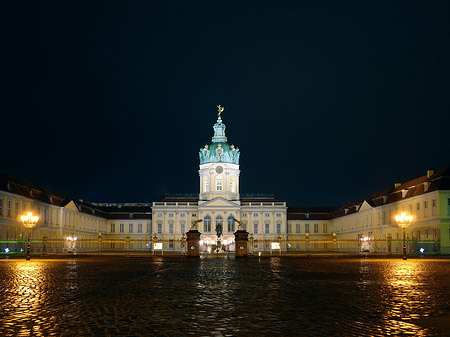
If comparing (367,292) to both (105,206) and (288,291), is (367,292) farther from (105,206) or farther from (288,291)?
(105,206)

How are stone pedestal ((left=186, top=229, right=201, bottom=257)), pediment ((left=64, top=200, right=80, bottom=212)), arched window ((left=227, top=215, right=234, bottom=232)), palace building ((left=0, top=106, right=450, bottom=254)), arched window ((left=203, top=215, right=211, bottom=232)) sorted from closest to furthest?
stone pedestal ((left=186, top=229, right=201, bottom=257))
palace building ((left=0, top=106, right=450, bottom=254))
pediment ((left=64, top=200, right=80, bottom=212))
arched window ((left=227, top=215, right=234, bottom=232))
arched window ((left=203, top=215, right=211, bottom=232))

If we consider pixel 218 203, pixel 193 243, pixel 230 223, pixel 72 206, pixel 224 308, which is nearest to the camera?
pixel 224 308

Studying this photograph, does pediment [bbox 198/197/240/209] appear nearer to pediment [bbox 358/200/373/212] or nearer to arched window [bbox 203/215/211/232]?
arched window [bbox 203/215/211/232]

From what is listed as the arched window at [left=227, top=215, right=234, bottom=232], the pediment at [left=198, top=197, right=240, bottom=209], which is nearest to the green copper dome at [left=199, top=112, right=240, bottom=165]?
the pediment at [left=198, top=197, right=240, bottom=209]

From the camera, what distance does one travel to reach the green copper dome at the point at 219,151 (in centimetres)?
10744

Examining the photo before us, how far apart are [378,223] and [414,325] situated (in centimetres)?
7347

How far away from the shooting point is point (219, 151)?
107438mm

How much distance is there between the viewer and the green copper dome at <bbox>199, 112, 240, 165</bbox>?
107 metres

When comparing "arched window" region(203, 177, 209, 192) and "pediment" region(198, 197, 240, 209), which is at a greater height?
"arched window" region(203, 177, 209, 192)

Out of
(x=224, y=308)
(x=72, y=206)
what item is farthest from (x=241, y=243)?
(x=72, y=206)

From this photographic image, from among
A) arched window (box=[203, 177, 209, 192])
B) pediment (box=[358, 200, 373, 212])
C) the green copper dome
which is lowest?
pediment (box=[358, 200, 373, 212])

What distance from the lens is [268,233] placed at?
108 metres

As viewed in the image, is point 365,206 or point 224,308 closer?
Answer: point 224,308

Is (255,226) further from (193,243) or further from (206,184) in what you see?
(193,243)
